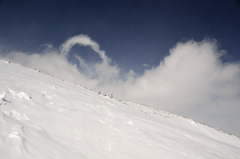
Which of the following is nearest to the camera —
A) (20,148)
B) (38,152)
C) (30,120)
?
(20,148)

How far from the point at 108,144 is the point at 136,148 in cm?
79

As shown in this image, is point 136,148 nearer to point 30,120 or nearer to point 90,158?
point 90,158

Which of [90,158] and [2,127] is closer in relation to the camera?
[2,127]

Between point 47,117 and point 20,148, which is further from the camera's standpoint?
point 47,117

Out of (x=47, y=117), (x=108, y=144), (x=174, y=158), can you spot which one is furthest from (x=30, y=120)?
(x=174, y=158)

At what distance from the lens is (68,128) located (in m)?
2.89

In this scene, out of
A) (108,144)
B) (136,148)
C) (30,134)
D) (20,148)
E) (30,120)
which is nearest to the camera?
(20,148)

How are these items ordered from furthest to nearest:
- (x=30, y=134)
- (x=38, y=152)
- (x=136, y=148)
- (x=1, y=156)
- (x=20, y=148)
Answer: (x=136, y=148), (x=30, y=134), (x=38, y=152), (x=20, y=148), (x=1, y=156)

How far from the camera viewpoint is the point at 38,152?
1.87m

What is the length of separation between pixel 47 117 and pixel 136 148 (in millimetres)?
2470

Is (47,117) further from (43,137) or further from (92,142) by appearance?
(92,142)

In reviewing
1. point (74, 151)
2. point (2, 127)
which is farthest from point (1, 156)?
point (74, 151)

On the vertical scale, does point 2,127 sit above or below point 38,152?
above

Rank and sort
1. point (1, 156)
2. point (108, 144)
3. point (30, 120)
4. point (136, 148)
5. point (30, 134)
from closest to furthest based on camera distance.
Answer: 1. point (1, 156)
2. point (30, 134)
3. point (30, 120)
4. point (108, 144)
5. point (136, 148)
